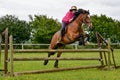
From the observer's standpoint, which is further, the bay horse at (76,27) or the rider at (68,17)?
the rider at (68,17)

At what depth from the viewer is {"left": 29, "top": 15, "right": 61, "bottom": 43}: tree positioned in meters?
53.9

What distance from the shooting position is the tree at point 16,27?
172 ft

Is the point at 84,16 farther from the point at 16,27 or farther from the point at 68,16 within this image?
the point at 16,27

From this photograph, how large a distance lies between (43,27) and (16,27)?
17.4ft

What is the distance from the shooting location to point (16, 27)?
173 ft

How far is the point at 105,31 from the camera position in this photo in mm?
59219

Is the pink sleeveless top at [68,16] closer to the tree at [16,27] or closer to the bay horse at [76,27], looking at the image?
the bay horse at [76,27]

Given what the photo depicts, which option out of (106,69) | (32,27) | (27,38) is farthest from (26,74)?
(32,27)

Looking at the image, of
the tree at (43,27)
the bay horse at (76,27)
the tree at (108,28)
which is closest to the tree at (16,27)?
the tree at (43,27)

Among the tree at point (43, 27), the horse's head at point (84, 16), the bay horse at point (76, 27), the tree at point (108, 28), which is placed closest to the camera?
the horse's head at point (84, 16)

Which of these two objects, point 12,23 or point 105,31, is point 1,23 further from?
point 105,31

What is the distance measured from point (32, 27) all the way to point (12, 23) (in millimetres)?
4200

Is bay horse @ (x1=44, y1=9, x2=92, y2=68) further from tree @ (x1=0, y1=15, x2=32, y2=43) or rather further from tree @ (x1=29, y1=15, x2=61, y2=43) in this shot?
tree @ (x1=29, y1=15, x2=61, y2=43)

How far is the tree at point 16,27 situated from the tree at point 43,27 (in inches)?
50.3
